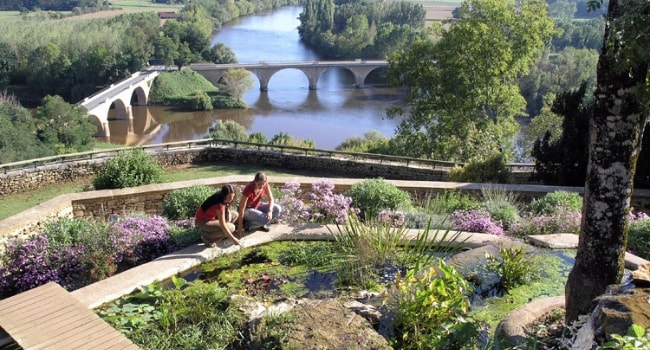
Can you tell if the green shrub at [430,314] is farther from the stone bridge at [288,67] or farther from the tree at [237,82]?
the stone bridge at [288,67]

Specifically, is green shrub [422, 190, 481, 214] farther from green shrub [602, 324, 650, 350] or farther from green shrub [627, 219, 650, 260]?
green shrub [602, 324, 650, 350]

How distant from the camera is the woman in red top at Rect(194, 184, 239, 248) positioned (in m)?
6.34

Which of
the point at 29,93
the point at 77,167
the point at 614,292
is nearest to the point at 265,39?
the point at 29,93

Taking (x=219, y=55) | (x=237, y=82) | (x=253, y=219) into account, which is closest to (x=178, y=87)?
(x=237, y=82)

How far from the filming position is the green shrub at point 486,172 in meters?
11.7

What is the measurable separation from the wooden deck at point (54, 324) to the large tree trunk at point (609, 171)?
3.03 meters

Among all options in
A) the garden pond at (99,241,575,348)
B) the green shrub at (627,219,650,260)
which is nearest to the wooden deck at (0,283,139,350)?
the garden pond at (99,241,575,348)

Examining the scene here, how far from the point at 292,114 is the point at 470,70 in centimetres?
3088

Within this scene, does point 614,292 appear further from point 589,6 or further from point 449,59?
point 449,59

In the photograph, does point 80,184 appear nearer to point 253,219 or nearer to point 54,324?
point 253,219

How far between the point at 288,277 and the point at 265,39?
8979 centimetres

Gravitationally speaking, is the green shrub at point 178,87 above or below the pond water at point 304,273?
below

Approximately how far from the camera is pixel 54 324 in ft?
14.5

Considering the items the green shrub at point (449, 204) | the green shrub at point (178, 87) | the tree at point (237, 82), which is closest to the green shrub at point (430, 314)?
the green shrub at point (449, 204)
